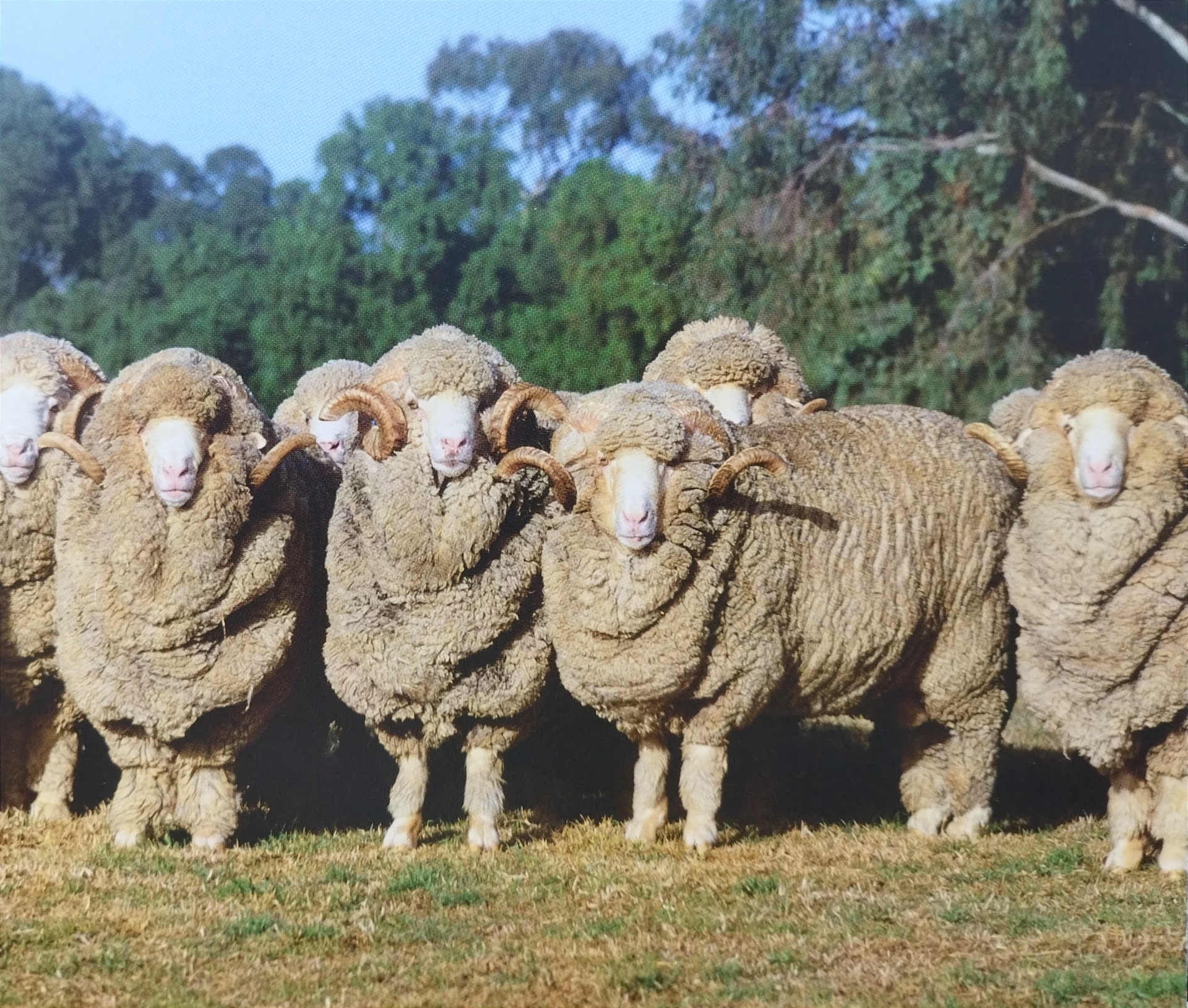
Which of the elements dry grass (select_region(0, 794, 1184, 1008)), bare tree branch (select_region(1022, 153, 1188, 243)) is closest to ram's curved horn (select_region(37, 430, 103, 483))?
dry grass (select_region(0, 794, 1184, 1008))

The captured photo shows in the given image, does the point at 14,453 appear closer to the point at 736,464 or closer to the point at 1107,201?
the point at 736,464

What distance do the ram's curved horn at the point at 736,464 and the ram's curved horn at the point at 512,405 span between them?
803 mm

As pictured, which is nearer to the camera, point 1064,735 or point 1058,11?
point 1064,735

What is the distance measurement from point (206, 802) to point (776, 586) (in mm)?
2454

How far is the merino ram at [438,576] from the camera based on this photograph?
647cm

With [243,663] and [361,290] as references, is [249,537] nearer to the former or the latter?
[243,663]

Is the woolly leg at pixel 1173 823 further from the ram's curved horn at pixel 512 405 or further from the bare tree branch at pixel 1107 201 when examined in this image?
the bare tree branch at pixel 1107 201

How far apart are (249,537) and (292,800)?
1.55m

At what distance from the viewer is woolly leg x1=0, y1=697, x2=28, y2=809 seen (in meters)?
7.46

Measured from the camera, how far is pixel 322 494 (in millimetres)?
7477

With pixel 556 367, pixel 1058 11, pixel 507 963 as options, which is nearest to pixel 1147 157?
pixel 1058 11

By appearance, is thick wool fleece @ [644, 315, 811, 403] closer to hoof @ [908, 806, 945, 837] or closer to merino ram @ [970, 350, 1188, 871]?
merino ram @ [970, 350, 1188, 871]

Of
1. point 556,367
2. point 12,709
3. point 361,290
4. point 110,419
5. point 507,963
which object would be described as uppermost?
point 361,290

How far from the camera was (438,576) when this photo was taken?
6.48 metres
